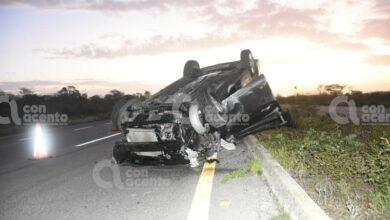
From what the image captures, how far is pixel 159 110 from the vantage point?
6.00m

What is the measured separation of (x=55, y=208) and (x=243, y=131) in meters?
3.42

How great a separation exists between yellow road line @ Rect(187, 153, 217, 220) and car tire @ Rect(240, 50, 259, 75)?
2.77 meters

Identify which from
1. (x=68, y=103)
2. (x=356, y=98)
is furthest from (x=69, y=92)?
(x=356, y=98)

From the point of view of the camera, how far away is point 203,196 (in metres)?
4.26

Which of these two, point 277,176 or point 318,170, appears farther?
point 318,170

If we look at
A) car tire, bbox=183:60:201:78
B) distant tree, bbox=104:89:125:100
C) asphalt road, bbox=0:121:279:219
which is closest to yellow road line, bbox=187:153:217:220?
asphalt road, bbox=0:121:279:219

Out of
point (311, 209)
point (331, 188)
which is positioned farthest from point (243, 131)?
point (311, 209)

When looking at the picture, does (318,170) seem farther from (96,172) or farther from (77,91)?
(77,91)

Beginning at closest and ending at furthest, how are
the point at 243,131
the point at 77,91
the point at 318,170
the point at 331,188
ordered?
1. the point at 331,188
2. the point at 318,170
3. the point at 243,131
4. the point at 77,91

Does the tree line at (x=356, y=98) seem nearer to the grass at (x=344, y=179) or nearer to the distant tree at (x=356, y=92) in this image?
the distant tree at (x=356, y=92)

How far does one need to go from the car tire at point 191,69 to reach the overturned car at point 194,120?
1841 millimetres

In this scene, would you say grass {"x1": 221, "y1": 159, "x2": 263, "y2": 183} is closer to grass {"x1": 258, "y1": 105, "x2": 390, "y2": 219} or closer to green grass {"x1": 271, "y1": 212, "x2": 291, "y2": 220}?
grass {"x1": 258, "y1": 105, "x2": 390, "y2": 219}

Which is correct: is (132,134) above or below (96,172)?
above

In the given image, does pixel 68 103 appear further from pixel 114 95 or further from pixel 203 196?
pixel 203 196
